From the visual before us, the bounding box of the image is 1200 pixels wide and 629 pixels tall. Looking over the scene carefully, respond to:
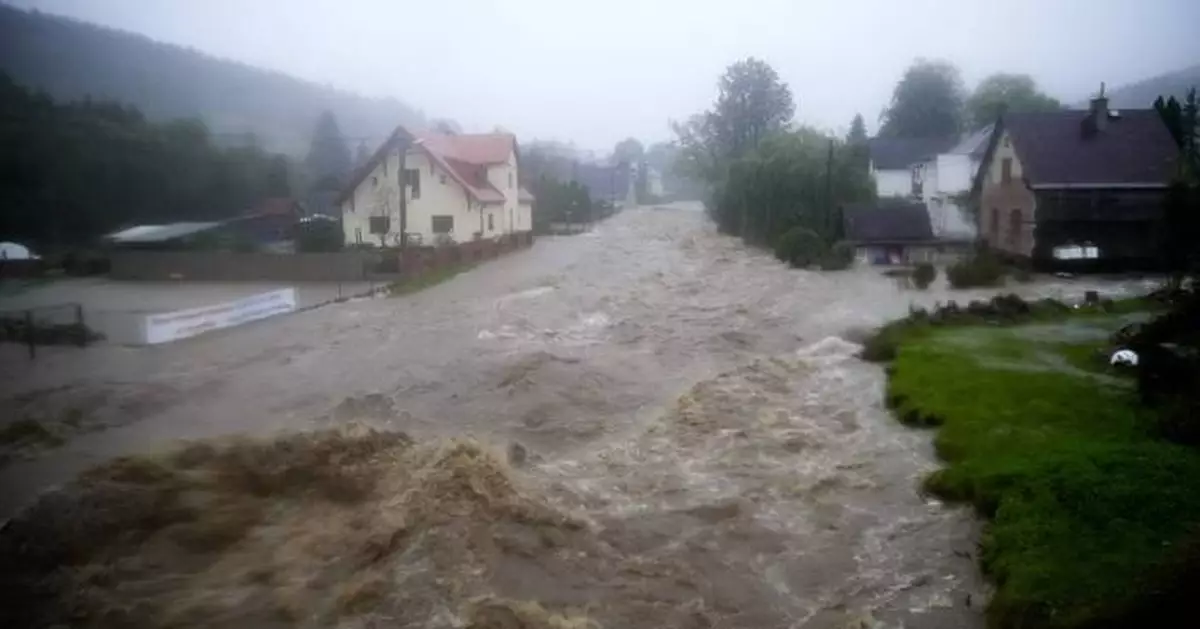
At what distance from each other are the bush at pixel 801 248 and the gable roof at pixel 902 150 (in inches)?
601

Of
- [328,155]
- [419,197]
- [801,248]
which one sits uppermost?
[328,155]

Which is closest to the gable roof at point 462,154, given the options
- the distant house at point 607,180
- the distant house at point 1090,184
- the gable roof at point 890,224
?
the gable roof at point 890,224

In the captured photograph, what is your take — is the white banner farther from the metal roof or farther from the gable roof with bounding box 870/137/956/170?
the gable roof with bounding box 870/137/956/170

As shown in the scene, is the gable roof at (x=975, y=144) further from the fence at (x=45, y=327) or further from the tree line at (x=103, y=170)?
the fence at (x=45, y=327)

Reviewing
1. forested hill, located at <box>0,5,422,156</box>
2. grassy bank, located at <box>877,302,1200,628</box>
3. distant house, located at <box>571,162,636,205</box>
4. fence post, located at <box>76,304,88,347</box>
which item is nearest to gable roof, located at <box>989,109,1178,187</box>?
grassy bank, located at <box>877,302,1200,628</box>

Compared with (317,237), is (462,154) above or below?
above

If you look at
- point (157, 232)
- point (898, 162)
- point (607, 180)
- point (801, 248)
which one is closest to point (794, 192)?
point (801, 248)

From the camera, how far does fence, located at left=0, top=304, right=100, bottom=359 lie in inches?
523

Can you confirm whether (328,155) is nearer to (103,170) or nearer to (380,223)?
(380,223)

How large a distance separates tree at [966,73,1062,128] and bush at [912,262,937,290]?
21987 millimetres

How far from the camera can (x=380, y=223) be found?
3005 cm

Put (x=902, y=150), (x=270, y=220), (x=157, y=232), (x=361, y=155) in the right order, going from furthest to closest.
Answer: (x=902, y=150) → (x=361, y=155) → (x=270, y=220) → (x=157, y=232)

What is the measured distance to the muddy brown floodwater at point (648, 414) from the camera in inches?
306

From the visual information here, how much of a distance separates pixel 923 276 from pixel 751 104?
31.6 metres
